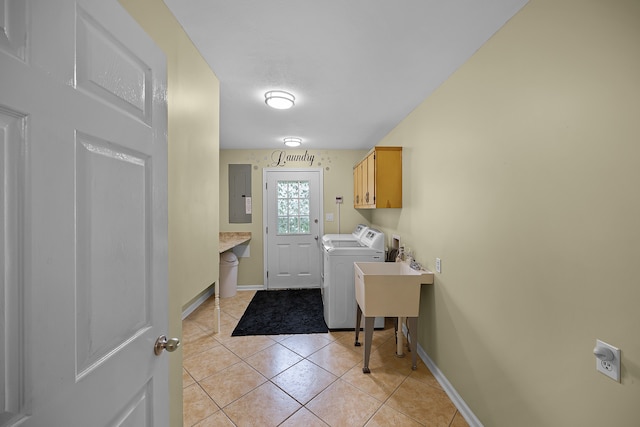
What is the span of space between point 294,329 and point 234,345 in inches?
25.4

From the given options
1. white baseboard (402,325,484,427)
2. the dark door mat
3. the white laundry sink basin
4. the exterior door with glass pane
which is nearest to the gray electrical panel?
the exterior door with glass pane

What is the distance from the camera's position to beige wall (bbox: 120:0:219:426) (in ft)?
4.01

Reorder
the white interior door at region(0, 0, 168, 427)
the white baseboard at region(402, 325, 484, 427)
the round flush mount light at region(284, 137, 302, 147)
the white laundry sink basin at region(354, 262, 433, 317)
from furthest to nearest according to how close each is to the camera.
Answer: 1. the round flush mount light at region(284, 137, 302, 147)
2. the white laundry sink basin at region(354, 262, 433, 317)
3. the white baseboard at region(402, 325, 484, 427)
4. the white interior door at region(0, 0, 168, 427)

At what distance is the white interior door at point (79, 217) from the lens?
469mm

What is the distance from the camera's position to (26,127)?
48 centimetres

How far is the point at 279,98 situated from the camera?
84.4 inches

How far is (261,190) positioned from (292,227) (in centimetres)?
81

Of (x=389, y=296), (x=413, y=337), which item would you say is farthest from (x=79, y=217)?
(x=413, y=337)

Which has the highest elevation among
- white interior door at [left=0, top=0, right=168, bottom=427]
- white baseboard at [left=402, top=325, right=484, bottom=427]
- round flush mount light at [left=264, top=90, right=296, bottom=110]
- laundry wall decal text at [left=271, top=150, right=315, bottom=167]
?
round flush mount light at [left=264, top=90, right=296, bottom=110]

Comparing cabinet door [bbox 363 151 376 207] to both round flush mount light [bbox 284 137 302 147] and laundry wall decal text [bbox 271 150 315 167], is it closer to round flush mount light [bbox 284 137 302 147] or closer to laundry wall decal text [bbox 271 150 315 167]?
round flush mount light [bbox 284 137 302 147]

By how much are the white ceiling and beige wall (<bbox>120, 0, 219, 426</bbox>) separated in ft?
0.48

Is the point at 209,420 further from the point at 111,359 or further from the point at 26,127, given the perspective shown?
the point at 26,127

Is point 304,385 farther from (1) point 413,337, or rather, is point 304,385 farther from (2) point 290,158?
(2) point 290,158

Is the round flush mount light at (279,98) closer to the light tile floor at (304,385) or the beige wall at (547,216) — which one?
the beige wall at (547,216)
